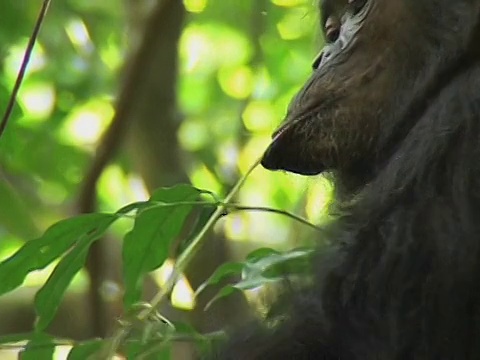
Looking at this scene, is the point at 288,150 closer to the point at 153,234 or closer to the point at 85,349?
the point at 153,234

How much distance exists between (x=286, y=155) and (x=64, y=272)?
24 cm

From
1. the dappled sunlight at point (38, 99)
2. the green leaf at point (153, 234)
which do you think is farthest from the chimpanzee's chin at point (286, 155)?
the dappled sunlight at point (38, 99)

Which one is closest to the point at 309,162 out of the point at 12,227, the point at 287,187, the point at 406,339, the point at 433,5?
the point at 433,5

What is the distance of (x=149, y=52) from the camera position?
154cm

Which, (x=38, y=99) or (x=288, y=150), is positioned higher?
(x=38, y=99)

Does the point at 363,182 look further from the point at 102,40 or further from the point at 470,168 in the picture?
the point at 102,40

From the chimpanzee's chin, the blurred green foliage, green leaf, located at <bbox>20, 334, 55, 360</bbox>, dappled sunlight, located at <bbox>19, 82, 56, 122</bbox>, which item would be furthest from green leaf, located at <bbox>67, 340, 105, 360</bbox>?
dappled sunlight, located at <bbox>19, 82, 56, 122</bbox>

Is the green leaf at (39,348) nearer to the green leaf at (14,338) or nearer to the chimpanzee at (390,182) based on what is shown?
the green leaf at (14,338)

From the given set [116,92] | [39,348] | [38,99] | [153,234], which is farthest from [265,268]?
A: [38,99]

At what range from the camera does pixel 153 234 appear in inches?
35.5

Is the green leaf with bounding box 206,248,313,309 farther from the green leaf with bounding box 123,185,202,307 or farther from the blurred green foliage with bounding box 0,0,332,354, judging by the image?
the blurred green foliage with bounding box 0,0,332,354

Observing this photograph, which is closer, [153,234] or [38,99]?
[153,234]

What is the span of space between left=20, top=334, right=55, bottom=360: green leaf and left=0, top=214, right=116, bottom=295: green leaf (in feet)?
0.16

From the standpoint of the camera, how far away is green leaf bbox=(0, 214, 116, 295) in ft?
2.90
